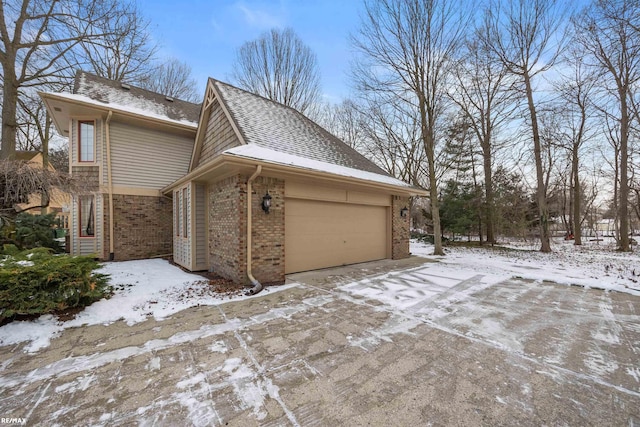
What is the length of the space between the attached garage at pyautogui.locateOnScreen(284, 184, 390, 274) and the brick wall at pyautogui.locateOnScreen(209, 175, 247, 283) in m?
1.33

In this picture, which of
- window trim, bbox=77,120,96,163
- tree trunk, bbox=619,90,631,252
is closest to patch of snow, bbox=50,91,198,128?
window trim, bbox=77,120,96,163

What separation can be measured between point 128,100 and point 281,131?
6.74 m

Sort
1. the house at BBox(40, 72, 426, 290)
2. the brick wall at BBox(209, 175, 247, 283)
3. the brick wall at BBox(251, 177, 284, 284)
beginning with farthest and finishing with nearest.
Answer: the house at BBox(40, 72, 426, 290), the brick wall at BBox(251, 177, 284, 284), the brick wall at BBox(209, 175, 247, 283)

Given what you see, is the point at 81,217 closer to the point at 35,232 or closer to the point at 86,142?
the point at 35,232

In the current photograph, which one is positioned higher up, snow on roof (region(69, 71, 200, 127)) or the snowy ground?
snow on roof (region(69, 71, 200, 127))

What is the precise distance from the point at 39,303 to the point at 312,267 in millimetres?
5320

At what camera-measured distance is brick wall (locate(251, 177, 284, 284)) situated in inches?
232

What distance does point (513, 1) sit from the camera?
458 inches

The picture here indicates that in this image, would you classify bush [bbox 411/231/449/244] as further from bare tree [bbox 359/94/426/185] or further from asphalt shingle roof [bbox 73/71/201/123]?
asphalt shingle roof [bbox 73/71/201/123]

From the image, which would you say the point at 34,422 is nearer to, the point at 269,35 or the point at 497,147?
the point at 497,147

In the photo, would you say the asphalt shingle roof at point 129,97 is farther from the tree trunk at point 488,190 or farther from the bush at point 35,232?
the tree trunk at point 488,190

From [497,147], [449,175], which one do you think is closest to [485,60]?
[497,147]

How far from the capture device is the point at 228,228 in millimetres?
6129

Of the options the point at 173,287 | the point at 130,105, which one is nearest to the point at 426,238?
the point at 173,287
